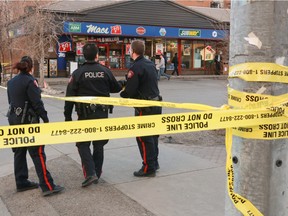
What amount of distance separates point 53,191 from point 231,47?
134 inches

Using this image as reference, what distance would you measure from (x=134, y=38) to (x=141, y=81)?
22237 mm

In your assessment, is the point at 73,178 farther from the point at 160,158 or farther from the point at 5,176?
the point at 160,158

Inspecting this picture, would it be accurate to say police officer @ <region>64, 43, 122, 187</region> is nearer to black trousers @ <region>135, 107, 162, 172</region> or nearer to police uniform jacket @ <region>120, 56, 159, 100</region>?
police uniform jacket @ <region>120, 56, 159, 100</region>

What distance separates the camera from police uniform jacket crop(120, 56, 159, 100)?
5230 millimetres

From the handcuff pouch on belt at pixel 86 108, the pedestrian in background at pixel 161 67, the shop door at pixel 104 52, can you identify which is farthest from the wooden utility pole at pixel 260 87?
the shop door at pixel 104 52

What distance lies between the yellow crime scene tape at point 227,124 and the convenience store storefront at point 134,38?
21.4 meters

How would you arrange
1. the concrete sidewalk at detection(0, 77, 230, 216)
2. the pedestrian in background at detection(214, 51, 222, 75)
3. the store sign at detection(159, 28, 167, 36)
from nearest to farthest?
1. the concrete sidewalk at detection(0, 77, 230, 216)
2. the store sign at detection(159, 28, 167, 36)
3. the pedestrian in background at detection(214, 51, 222, 75)

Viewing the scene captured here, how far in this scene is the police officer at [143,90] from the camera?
207 inches

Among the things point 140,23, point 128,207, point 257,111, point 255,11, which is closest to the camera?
point 255,11

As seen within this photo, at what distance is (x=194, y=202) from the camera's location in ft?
14.6

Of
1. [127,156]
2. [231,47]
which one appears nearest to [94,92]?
[127,156]

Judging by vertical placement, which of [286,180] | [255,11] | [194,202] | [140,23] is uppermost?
[140,23]

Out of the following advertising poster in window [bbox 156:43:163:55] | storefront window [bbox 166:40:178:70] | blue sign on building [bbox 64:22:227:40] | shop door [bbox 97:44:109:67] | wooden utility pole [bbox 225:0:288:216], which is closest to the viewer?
wooden utility pole [bbox 225:0:288:216]

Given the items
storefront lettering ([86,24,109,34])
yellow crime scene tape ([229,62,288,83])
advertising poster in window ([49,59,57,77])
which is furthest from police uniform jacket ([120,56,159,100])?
advertising poster in window ([49,59,57,77])
